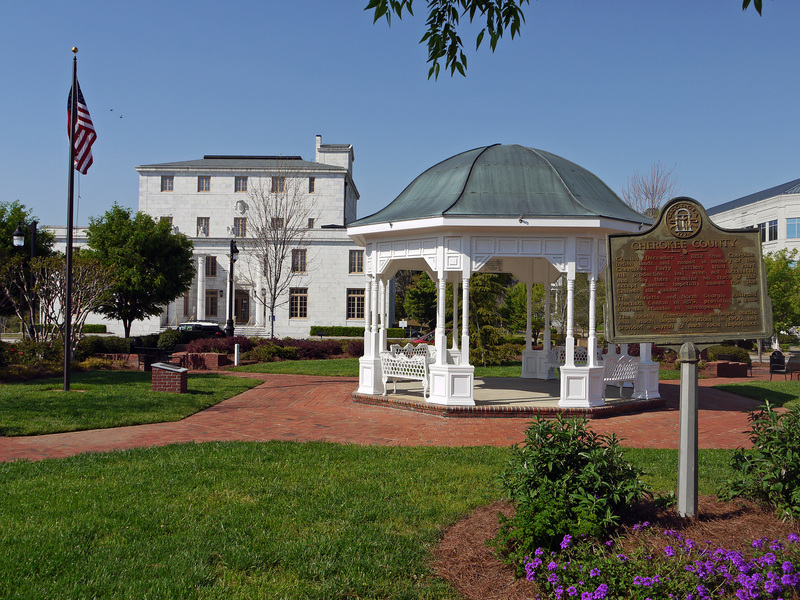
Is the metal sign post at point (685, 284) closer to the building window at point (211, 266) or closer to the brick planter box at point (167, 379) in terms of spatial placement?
the brick planter box at point (167, 379)

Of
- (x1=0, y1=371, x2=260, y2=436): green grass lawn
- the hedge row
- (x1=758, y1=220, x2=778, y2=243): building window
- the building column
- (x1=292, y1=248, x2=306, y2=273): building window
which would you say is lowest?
(x1=0, y1=371, x2=260, y2=436): green grass lawn

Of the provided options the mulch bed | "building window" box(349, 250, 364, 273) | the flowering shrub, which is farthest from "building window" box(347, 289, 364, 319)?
the flowering shrub

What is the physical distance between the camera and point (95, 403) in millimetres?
11258

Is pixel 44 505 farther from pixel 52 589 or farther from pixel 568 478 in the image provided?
pixel 568 478

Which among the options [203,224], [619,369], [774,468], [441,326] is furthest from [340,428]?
[203,224]

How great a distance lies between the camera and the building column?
1800 inches

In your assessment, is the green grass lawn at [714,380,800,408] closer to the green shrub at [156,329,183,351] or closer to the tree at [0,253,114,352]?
the tree at [0,253,114,352]

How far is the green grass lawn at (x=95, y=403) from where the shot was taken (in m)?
9.62

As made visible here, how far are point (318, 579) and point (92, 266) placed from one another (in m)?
18.8

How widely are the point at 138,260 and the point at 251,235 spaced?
19.4m

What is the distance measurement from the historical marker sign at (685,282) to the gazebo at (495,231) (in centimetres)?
597

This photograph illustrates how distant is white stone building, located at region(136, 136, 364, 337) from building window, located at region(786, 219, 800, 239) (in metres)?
33.9

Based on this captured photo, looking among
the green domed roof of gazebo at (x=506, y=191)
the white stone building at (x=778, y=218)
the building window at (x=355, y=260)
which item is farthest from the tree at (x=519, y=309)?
the green domed roof of gazebo at (x=506, y=191)

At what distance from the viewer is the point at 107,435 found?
9.15m
